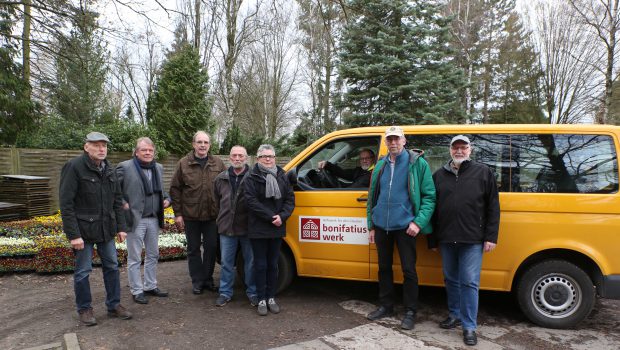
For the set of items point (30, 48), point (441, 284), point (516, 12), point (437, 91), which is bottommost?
point (441, 284)

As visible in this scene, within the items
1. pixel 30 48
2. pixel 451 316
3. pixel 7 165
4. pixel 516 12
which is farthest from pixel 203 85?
pixel 516 12

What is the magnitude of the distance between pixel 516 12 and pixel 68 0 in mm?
24061

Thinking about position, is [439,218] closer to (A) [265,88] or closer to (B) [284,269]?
(B) [284,269]

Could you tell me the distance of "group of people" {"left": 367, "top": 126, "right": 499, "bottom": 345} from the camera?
3.54 metres

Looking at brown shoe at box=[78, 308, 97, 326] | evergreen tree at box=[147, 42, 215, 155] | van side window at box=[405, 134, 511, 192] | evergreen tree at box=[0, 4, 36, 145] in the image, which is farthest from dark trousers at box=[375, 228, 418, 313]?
evergreen tree at box=[0, 4, 36, 145]

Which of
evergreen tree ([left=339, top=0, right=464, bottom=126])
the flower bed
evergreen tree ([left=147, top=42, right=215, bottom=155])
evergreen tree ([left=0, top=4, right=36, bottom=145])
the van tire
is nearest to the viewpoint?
the van tire

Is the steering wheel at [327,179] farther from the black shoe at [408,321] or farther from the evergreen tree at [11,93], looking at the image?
the evergreen tree at [11,93]

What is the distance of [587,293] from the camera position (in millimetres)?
3719

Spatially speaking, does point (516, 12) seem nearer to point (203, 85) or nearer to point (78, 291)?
point (203, 85)

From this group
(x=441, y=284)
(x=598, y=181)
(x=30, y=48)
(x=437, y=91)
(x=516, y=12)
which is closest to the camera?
(x=598, y=181)

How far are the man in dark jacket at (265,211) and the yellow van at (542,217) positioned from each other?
61 cm

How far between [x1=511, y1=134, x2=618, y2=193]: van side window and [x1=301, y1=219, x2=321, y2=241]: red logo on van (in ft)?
7.09

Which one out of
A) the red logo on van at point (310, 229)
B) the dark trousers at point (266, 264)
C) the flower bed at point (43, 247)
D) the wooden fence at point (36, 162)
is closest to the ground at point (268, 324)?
the dark trousers at point (266, 264)

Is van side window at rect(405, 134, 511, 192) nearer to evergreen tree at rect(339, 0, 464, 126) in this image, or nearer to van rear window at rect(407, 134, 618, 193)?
van rear window at rect(407, 134, 618, 193)
